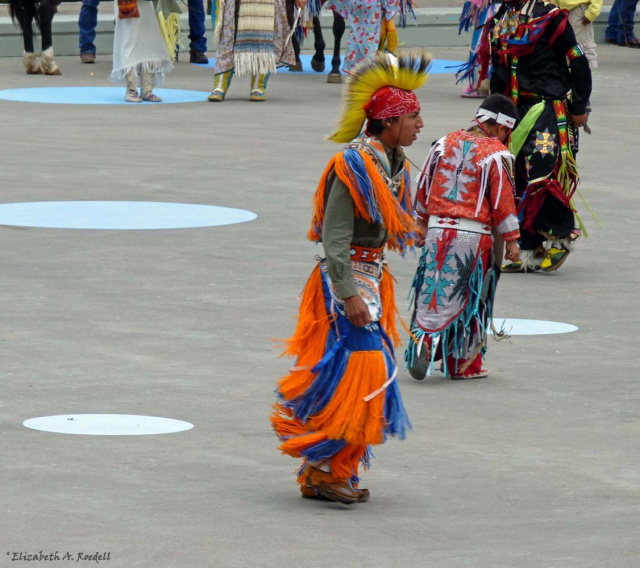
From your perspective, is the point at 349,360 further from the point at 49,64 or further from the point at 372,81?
the point at 49,64

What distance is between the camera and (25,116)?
16453mm

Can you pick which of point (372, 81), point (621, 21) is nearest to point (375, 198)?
point (372, 81)

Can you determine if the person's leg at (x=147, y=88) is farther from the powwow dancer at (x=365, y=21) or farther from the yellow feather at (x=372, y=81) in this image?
the yellow feather at (x=372, y=81)

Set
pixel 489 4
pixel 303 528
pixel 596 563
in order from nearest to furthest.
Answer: pixel 596 563, pixel 303 528, pixel 489 4

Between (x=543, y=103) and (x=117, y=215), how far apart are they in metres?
3.29

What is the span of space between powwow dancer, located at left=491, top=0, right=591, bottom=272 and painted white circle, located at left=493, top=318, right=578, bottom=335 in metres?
1.45

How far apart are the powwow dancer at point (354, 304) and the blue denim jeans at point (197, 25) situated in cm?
1604

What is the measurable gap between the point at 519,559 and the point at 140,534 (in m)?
1.14

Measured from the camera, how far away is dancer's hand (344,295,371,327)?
5.37 m

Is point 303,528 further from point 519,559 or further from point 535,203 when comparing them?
point 535,203

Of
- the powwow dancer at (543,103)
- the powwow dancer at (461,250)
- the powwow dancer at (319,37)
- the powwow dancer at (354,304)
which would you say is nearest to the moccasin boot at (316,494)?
the powwow dancer at (354,304)

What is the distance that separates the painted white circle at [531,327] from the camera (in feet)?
27.5

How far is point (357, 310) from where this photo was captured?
5.37 meters

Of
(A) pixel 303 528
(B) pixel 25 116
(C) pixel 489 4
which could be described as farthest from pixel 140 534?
(C) pixel 489 4
